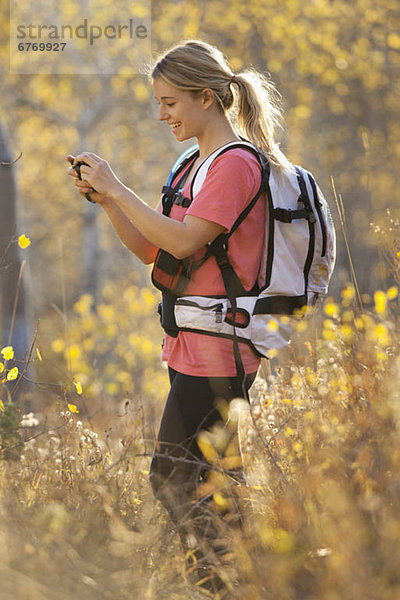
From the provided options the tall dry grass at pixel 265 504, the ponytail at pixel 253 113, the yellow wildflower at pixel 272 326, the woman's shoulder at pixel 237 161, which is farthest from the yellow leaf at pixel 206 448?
the ponytail at pixel 253 113

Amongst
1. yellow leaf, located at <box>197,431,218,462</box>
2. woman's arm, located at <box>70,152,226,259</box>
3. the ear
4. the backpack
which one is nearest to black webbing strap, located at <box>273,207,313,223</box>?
the backpack

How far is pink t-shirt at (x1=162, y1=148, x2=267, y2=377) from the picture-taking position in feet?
8.66

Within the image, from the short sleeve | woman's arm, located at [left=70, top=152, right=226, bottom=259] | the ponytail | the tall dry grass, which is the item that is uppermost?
the ponytail

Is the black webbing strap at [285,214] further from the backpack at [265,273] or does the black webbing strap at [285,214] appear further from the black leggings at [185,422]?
the black leggings at [185,422]

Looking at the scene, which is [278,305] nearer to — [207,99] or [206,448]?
[206,448]

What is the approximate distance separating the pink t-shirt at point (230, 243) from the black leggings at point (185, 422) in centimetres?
4

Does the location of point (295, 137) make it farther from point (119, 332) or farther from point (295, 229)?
point (295, 229)

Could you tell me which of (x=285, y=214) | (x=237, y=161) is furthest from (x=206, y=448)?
(x=237, y=161)

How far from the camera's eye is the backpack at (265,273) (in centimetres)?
272

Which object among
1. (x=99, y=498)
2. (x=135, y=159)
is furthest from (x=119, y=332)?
(x=99, y=498)

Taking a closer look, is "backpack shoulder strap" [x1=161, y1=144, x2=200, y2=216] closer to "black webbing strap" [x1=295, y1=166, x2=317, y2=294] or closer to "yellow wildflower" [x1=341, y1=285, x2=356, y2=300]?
"black webbing strap" [x1=295, y1=166, x2=317, y2=294]

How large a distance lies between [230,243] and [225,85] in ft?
2.03

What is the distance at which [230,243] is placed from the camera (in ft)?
8.97

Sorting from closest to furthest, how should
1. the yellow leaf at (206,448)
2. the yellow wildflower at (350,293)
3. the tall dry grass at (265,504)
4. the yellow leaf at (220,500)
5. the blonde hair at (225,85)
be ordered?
the tall dry grass at (265,504) → the yellow leaf at (220,500) → the yellow leaf at (206,448) → the blonde hair at (225,85) → the yellow wildflower at (350,293)
